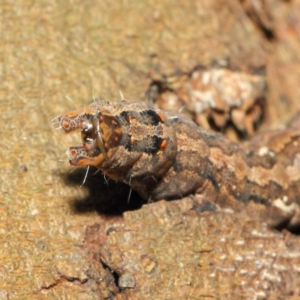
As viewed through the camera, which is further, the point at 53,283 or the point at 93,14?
the point at 93,14

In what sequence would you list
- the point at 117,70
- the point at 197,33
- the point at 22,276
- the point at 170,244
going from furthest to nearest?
the point at 197,33, the point at 117,70, the point at 170,244, the point at 22,276

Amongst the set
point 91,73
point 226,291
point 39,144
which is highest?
point 91,73

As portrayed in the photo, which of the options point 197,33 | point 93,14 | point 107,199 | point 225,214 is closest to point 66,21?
point 93,14

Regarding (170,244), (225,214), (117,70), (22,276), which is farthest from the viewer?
(117,70)

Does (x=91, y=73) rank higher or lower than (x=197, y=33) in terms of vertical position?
lower

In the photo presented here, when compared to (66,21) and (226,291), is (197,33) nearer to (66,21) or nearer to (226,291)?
(66,21)

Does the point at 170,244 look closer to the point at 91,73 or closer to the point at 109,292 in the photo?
the point at 109,292
